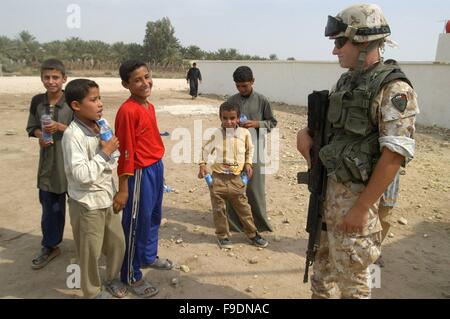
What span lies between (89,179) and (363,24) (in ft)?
6.05

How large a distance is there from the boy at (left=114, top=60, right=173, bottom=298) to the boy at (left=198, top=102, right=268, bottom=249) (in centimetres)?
70

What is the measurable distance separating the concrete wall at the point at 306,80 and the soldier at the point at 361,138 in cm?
1034

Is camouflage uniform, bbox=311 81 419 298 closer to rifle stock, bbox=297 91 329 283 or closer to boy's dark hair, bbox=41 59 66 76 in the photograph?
rifle stock, bbox=297 91 329 283

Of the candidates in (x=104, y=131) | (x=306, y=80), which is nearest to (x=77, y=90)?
(x=104, y=131)

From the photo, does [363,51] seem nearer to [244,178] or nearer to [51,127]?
[244,178]

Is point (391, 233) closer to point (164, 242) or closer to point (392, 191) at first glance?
point (392, 191)

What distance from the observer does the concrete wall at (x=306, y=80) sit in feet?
35.4

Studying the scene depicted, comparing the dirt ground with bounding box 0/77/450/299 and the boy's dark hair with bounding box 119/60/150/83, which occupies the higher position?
the boy's dark hair with bounding box 119/60/150/83

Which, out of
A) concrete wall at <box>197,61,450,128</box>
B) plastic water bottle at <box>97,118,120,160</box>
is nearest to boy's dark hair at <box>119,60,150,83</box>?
plastic water bottle at <box>97,118,120,160</box>

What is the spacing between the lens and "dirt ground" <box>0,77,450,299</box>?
9.73 ft

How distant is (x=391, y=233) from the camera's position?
400 cm

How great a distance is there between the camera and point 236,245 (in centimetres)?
369
